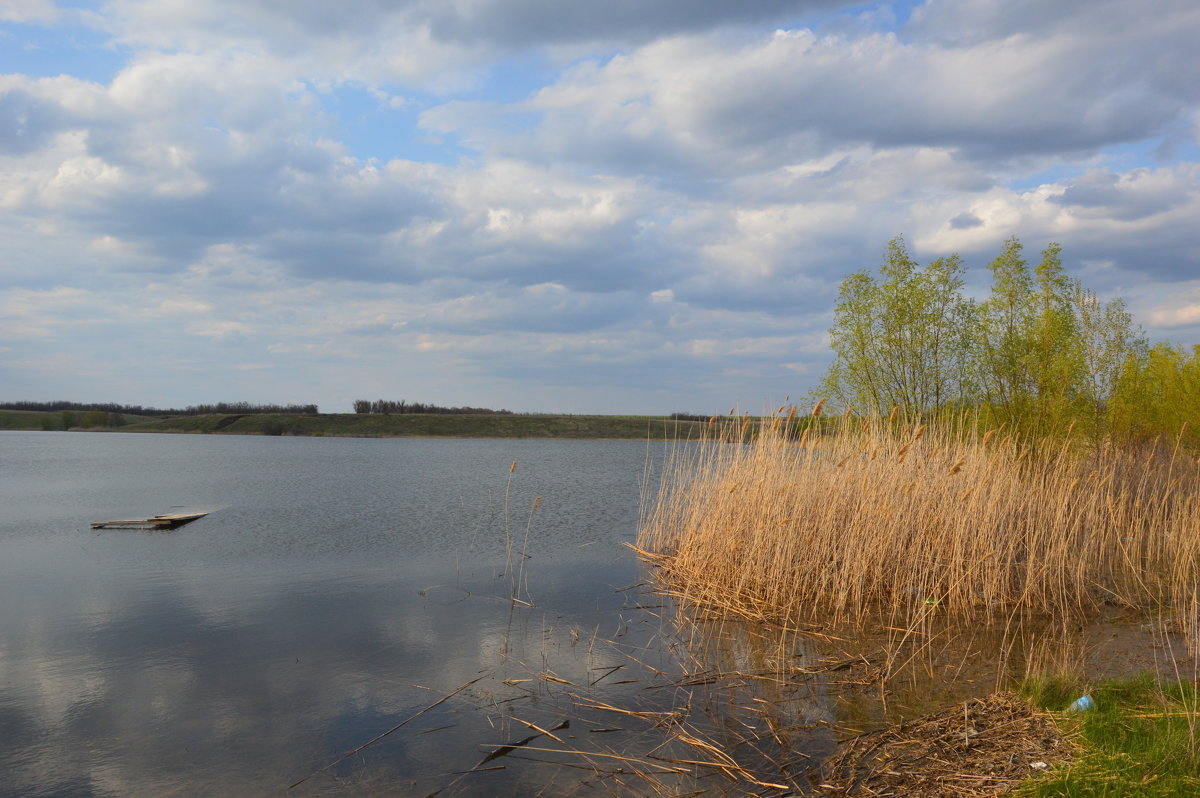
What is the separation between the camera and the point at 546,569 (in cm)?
1080

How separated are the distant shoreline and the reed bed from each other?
59.4 metres

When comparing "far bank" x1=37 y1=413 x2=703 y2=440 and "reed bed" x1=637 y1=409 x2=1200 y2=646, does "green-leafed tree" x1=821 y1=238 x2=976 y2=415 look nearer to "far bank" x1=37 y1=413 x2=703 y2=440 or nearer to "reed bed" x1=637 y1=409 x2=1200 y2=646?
"reed bed" x1=637 y1=409 x2=1200 y2=646

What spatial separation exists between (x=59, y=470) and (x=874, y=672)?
3057 centimetres

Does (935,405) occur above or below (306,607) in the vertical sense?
above

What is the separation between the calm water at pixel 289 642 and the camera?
15.1 feet

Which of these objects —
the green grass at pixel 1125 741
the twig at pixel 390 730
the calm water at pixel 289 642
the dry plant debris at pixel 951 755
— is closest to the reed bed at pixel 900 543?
the calm water at pixel 289 642

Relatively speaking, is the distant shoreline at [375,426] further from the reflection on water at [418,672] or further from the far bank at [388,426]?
the reflection on water at [418,672]

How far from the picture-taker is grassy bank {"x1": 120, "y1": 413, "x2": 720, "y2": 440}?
→ 72.0 m

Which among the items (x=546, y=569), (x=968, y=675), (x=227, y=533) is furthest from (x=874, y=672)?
(x=227, y=533)

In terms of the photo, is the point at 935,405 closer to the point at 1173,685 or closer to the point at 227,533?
the point at 1173,685

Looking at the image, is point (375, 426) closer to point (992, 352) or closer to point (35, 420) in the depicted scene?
point (35, 420)

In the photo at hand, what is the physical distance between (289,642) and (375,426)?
2715 inches

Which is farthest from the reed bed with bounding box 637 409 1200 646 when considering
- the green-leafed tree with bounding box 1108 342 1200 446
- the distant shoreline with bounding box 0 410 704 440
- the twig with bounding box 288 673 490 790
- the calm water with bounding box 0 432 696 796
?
the distant shoreline with bounding box 0 410 704 440

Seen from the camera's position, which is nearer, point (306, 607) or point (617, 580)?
point (306, 607)
